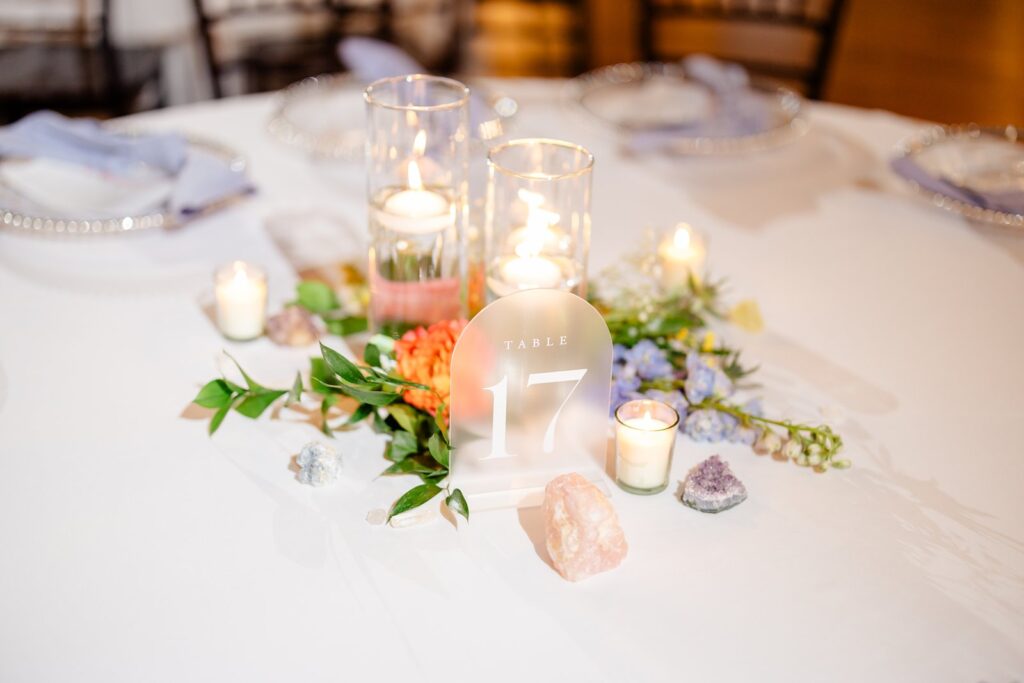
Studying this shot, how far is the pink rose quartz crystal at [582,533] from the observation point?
2.72 feet

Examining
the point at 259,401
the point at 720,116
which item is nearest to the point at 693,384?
the point at 259,401

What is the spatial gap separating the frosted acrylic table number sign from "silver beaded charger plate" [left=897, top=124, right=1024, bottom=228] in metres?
0.83

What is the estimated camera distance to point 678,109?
6.08 feet

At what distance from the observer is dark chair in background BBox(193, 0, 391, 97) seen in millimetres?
2207

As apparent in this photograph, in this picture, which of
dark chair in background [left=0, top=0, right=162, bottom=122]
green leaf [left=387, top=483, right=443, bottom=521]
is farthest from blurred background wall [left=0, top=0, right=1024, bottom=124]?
green leaf [left=387, top=483, right=443, bottom=521]

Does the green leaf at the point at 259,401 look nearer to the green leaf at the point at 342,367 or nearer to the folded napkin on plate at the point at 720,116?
the green leaf at the point at 342,367

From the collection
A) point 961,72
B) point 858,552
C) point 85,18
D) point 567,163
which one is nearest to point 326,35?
point 85,18

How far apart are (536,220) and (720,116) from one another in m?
0.82

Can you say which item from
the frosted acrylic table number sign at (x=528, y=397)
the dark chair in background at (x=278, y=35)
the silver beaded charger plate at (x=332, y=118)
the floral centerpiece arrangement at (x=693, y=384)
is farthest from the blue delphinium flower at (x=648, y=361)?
the dark chair in background at (x=278, y=35)

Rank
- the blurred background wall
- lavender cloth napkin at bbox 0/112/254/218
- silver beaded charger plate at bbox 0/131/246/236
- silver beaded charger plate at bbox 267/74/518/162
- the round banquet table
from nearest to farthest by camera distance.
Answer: the round banquet table
silver beaded charger plate at bbox 0/131/246/236
lavender cloth napkin at bbox 0/112/254/218
silver beaded charger plate at bbox 267/74/518/162
the blurred background wall

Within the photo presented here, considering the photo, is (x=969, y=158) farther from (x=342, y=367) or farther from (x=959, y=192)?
(x=342, y=367)

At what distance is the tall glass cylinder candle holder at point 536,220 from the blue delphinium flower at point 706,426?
169 mm

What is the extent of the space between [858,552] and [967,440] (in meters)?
0.24

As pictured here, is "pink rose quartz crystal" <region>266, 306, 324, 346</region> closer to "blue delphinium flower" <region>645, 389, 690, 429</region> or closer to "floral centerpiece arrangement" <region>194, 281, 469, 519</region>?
"floral centerpiece arrangement" <region>194, 281, 469, 519</region>
